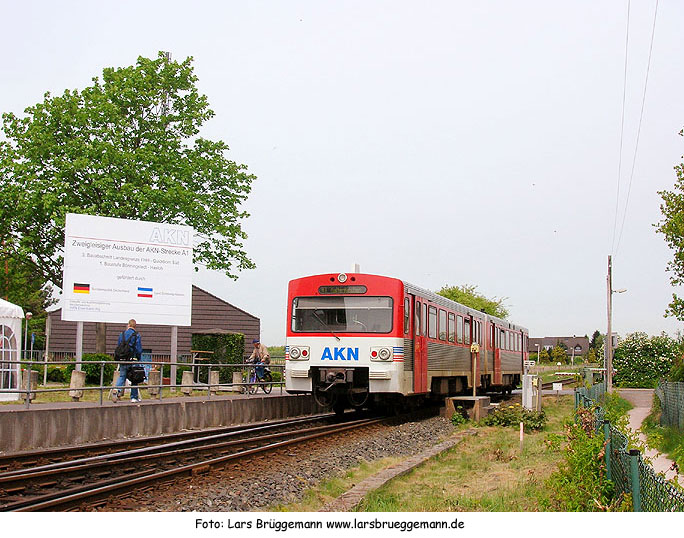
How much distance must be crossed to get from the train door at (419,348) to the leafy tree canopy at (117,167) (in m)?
14.9

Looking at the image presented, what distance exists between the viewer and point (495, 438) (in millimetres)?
15758

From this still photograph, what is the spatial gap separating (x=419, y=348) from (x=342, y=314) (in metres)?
2.16

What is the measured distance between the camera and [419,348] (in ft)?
Result: 60.3

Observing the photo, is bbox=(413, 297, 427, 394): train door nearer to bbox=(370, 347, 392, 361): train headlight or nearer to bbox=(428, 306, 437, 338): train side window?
bbox=(428, 306, 437, 338): train side window

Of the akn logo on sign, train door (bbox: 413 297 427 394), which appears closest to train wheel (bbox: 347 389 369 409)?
the akn logo on sign

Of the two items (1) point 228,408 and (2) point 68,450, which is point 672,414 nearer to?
(1) point 228,408

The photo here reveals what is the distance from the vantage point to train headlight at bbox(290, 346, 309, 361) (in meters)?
17.3

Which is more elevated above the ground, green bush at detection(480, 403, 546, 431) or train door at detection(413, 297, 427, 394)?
train door at detection(413, 297, 427, 394)

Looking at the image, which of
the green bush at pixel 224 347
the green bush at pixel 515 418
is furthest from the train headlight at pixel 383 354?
the green bush at pixel 224 347

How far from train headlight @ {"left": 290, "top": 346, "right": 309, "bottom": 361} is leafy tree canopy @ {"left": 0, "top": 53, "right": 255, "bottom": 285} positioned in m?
14.7

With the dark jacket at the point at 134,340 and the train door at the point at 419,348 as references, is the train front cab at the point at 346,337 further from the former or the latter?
the dark jacket at the point at 134,340

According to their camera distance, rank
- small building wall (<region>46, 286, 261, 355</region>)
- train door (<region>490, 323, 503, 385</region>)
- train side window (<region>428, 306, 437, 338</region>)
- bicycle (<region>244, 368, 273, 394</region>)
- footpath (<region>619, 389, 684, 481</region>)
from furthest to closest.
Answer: small building wall (<region>46, 286, 261, 355</region>)
train door (<region>490, 323, 503, 385</region>)
bicycle (<region>244, 368, 273, 394</region>)
train side window (<region>428, 306, 437, 338</region>)
footpath (<region>619, 389, 684, 481</region>)

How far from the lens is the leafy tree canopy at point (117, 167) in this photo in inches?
1217
